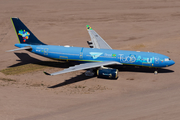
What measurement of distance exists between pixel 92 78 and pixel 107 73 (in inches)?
134

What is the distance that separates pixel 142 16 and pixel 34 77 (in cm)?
5335

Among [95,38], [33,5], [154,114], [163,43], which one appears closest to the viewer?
[154,114]

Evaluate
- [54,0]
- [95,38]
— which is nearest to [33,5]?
[54,0]

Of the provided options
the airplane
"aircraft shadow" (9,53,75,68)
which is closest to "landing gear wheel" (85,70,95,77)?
the airplane

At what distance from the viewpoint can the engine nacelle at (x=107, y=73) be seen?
45.1 m

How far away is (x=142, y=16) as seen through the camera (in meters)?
87.9

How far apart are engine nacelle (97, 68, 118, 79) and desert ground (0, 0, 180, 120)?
1134mm

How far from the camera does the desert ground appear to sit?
116ft

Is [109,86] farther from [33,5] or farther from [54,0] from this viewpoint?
[54,0]

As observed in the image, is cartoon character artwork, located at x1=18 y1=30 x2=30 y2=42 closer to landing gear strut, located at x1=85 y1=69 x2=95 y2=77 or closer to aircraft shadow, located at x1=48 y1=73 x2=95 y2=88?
aircraft shadow, located at x1=48 y1=73 x2=95 y2=88

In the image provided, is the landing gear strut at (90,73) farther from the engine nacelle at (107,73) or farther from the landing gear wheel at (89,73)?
the engine nacelle at (107,73)

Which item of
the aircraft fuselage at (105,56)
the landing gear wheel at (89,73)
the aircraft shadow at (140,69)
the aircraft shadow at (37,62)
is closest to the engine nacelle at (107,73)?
the landing gear wheel at (89,73)

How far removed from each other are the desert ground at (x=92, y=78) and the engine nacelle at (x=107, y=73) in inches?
44.7

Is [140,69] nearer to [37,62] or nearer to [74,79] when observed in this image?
[74,79]
